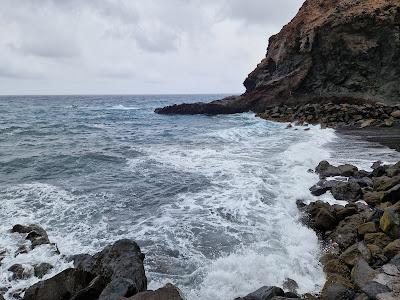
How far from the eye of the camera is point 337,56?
4412 centimetres

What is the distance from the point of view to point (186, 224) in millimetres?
11805

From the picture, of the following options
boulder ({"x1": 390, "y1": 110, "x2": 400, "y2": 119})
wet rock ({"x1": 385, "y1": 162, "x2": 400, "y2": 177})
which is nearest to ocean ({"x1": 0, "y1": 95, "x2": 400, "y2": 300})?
wet rock ({"x1": 385, "y1": 162, "x2": 400, "y2": 177})

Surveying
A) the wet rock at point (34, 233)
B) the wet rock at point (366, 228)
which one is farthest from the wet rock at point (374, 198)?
the wet rock at point (34, 233)

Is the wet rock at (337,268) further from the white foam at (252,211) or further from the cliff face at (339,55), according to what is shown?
the cliff face at (339,55)

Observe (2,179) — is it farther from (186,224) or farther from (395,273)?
(395,273)

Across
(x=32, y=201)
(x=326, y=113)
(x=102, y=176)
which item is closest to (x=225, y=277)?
(x=32, y=201)

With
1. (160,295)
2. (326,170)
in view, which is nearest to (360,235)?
(160,295)

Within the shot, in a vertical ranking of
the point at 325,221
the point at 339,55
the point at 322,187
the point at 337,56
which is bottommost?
the point at 325,221

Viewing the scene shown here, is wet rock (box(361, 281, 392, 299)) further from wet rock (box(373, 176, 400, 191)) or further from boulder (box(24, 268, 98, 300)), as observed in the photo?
wet rock (box(373, 176, 400, 191))

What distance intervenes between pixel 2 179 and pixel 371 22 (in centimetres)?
4040

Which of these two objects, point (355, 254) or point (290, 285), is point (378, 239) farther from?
point (290, 285)

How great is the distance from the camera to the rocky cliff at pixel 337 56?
3994cm

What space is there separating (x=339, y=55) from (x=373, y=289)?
140 feet

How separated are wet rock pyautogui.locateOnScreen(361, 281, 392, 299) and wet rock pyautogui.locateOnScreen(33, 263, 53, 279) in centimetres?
732
